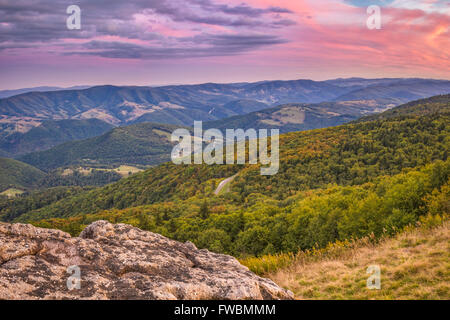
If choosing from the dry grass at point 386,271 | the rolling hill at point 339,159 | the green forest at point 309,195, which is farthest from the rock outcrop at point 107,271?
the rolling hill at point 339,159

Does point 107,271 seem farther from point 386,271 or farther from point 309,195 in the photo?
point 309,195

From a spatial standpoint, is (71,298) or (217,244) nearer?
(71,298)

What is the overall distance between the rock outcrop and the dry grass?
2.54 meters

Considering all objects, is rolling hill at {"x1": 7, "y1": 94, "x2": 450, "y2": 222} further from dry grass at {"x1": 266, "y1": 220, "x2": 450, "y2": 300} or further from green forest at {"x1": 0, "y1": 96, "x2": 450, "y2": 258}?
dry grass at {"x1": 266, "y1": 220, "x2": 450, "y2": 300}

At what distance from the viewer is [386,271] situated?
37.2 ft

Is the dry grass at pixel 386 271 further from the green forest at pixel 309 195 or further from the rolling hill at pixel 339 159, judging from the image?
the rolling hill at pixel 339 159

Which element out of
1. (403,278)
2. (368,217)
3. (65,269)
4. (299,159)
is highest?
(65,269)

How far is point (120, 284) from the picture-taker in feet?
25.6

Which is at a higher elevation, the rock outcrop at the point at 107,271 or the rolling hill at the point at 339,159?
the rock outcrop at the point at 107,271

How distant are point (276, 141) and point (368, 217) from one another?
151 m

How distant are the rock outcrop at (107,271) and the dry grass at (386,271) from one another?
2537 mm

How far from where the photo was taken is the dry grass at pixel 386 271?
9.79 meters
